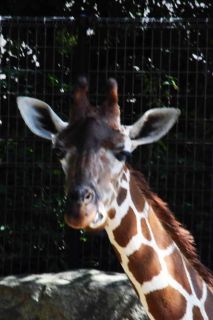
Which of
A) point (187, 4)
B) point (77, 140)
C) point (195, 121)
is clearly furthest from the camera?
point (187, 4)

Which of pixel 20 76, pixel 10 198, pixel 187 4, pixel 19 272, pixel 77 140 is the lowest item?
pixel 19 272

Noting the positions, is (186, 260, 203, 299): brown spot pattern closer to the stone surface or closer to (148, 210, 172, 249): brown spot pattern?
(148, 210, 172, 249): brown spot pattern

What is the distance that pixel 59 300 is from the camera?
593 centimetres

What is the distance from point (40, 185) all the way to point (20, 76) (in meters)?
1.04

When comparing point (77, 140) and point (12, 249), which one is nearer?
point (77, 140)

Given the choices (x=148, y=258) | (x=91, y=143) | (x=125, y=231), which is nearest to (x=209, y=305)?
(x=148, y=258)

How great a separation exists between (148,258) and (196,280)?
0.36m

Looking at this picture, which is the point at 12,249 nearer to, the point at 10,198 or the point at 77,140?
the point at 10,198

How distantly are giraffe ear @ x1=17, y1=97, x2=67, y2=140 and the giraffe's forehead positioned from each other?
0.89ft

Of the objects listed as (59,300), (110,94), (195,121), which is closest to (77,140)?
(110,94)

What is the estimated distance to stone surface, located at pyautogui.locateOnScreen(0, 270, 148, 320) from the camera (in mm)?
5844

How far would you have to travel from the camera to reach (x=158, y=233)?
13.2 feet

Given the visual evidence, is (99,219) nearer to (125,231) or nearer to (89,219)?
(89,219)

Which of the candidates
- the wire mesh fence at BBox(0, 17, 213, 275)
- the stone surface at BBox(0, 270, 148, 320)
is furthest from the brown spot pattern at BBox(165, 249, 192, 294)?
the wire mesh fence at BBox(0, 17, 213, 275)
